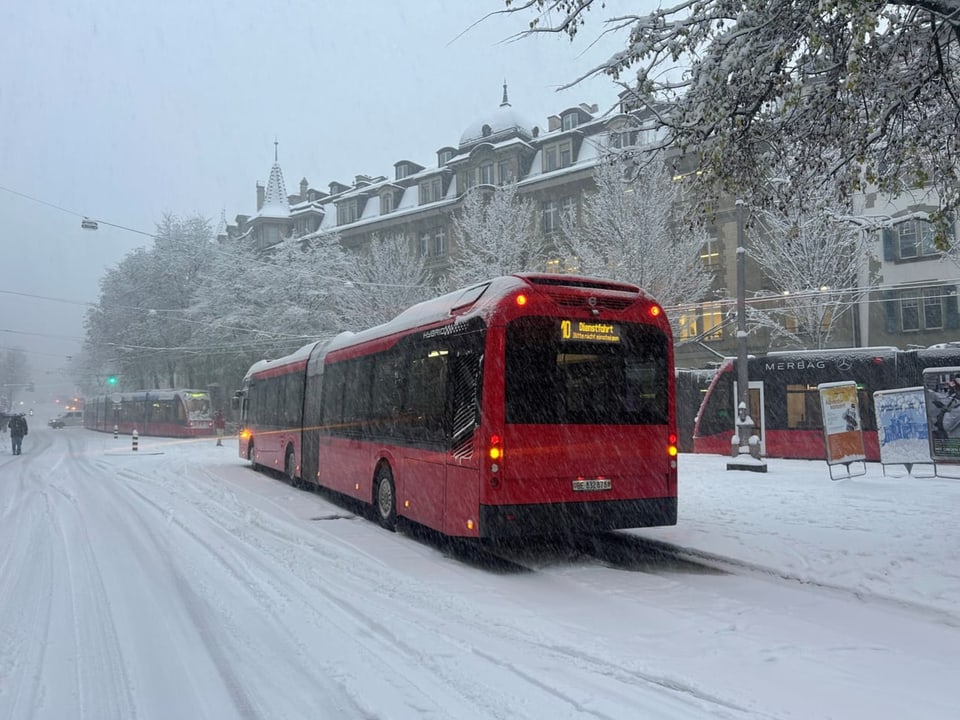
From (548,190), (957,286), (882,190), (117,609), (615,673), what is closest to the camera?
(615,673)

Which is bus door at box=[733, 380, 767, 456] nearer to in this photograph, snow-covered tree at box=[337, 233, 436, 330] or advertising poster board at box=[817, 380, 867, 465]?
advertising poster board at box=[817, 380, 867, 465]

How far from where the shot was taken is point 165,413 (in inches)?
1797

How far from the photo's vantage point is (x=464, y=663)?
4902 mm

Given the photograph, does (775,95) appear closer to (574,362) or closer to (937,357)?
(574,362)

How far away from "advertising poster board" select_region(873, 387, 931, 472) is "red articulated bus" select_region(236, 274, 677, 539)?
7854 mm

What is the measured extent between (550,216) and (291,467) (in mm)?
28575

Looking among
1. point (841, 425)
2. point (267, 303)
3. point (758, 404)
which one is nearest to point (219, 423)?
point (267, 303)

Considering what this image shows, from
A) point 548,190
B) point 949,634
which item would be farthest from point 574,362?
point 548,190

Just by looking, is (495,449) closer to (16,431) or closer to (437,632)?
(437,632)

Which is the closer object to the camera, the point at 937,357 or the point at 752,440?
the point at 752,440

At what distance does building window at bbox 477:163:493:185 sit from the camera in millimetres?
44781

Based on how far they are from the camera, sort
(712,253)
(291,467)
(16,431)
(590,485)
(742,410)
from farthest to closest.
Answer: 1. (712,253)
2. (16,431)
3. (742,410)
4. (291,467)
5. (590,485)

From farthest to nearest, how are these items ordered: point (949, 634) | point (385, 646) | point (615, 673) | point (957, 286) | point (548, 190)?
1. point (548, 190)
2. point (957, 286)
3. point (949, 634)
4. point (385, 646)
5. point (615, 673)

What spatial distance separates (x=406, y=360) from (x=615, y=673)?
595 centimetres
